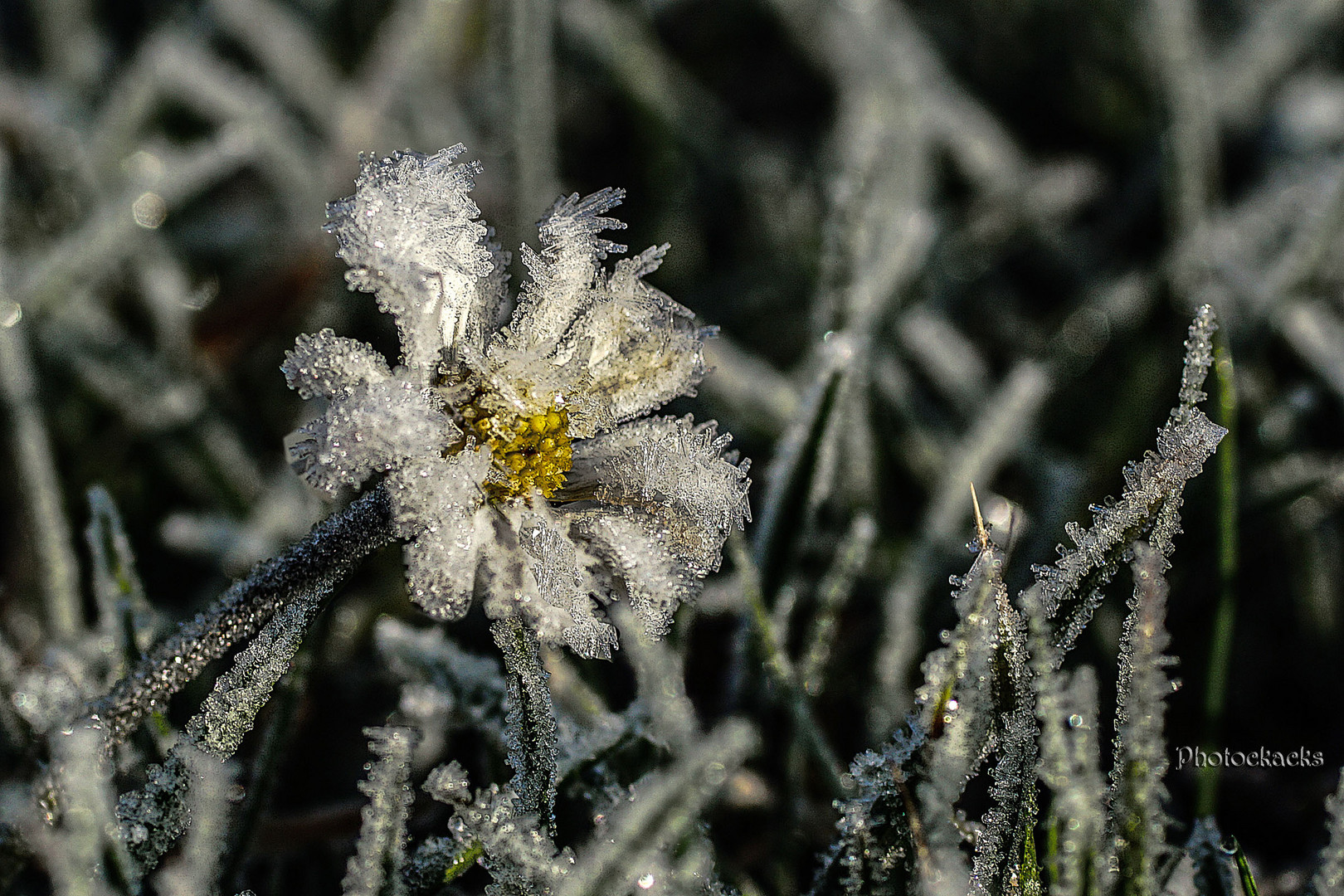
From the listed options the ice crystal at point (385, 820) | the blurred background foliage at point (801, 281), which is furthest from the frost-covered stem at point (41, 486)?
the ice crystal at point (385, 820)

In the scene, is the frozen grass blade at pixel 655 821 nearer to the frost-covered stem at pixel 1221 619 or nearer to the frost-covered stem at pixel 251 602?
the frost-covered stem at pixel 251 602

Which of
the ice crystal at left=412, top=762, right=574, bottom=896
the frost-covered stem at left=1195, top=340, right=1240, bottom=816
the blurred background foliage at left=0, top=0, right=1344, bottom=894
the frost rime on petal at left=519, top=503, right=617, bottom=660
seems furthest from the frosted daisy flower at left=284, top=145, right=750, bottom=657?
the frost-covered stem at left=1195, top=340, right=1240, bottom=816

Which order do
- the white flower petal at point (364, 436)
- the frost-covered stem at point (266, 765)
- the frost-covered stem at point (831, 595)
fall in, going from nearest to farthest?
the white flower petal at point (364, 436) → the frost-covered stem at point (266, 765) → the frost-covered stem at point (831, 595)

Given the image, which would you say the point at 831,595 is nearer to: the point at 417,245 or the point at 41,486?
the point at 417,245

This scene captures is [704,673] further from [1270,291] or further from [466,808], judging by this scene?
[1270,291]

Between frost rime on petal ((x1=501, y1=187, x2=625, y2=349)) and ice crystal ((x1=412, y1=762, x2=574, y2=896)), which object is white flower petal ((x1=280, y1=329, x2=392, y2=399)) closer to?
frost rime on petal ((x1=501, y1=187, x2=625, y2=349))

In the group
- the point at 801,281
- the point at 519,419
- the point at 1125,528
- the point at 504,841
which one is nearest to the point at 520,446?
the point at 519,419

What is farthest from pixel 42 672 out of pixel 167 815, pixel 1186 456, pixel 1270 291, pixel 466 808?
pixel 1270 291
